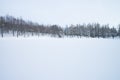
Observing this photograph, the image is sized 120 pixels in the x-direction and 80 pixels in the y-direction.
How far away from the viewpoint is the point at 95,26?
4244 centimetres

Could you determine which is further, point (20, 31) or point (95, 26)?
point (95, 26)

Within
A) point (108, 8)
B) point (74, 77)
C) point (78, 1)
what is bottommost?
point (74, 77)

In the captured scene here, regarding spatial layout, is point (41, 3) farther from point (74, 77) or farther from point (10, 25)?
point (10, 25)

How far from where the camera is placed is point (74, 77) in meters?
2.94

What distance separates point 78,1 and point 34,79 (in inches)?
343

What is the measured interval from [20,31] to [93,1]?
2325cm

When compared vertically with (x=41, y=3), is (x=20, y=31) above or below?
below

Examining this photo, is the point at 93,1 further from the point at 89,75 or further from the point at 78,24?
the point at 78,24

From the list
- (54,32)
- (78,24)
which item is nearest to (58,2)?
(54,32)

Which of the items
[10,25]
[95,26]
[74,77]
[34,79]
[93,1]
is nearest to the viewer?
[34,79]

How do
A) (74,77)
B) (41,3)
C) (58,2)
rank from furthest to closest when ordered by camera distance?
(41,3) → (58,2) → (74,77)

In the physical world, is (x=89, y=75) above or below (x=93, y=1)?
below

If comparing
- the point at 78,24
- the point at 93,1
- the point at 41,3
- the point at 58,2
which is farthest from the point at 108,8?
the point at 78,24

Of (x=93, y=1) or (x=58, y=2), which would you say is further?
(x=58, y=2)
